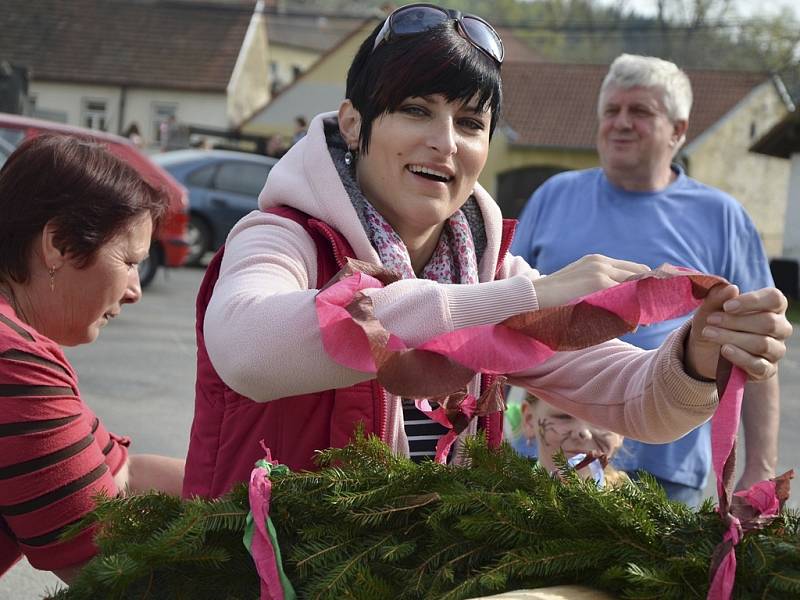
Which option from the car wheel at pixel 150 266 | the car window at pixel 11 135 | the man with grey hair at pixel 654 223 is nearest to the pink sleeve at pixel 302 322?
the man with grey hair at pixel 654 223

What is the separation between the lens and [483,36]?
7.52ft

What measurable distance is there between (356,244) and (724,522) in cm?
90

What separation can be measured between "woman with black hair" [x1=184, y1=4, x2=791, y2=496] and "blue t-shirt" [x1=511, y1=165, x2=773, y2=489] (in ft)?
5.89

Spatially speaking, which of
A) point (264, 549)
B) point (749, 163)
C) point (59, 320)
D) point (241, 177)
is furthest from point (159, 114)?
point (264, 549)

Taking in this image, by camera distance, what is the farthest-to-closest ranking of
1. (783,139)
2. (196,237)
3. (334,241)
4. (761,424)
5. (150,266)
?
(783,139) < (196,237) < (150,266) < (761,424) < (334,241)

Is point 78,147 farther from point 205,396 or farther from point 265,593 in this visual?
point 265,593

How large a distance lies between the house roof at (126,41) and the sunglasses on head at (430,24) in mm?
42047

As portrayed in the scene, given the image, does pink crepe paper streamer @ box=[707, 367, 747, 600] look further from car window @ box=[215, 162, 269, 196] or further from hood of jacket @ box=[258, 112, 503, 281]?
car window @ box=[215, 162, 269, 196]

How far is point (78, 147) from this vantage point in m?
2.59

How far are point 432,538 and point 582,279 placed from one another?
0.44 meters

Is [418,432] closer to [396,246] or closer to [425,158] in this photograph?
[396,246]

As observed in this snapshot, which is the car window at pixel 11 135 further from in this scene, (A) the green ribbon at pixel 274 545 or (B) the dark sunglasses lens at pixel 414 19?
(A) the green ribbon at pixel 274 545

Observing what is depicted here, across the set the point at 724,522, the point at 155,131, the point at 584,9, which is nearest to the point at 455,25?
the point at 724,522

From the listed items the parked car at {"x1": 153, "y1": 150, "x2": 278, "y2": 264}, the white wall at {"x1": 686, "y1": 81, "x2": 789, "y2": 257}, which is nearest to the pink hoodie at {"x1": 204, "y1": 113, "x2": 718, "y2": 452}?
the parked car at {"x1": 153, "y1": 150, "x2": 278, "y2": 264}
